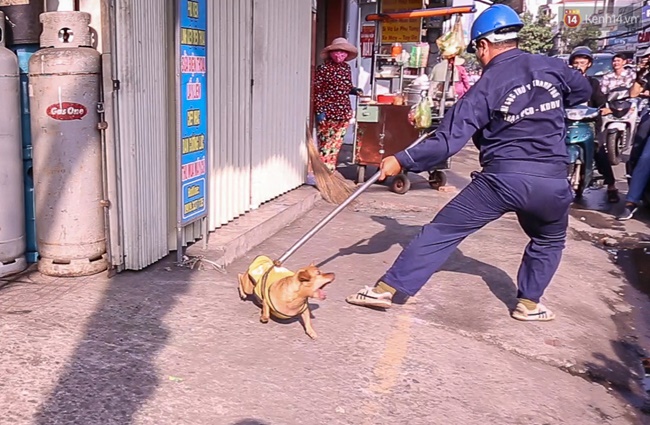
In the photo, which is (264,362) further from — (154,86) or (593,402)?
(154,86)

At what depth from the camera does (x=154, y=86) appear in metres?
4.25

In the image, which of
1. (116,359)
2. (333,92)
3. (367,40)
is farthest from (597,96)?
(116,359)

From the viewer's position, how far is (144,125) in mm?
4188

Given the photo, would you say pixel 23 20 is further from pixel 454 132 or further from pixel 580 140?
pixel 580 140

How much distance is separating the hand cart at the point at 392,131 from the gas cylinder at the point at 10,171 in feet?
16.0

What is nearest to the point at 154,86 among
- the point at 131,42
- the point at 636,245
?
the point at 131,42

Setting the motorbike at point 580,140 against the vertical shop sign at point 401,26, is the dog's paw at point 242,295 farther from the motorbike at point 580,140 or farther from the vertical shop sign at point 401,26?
the vertical shop sign at point 401,26

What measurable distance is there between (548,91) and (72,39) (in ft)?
9.13

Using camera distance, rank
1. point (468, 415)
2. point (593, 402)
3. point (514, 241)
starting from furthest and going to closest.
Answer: point (514, 241) < point (593, 402) < point (468, 415)

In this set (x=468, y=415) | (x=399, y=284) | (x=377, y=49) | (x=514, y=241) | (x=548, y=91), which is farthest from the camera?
(x=377, y=49)

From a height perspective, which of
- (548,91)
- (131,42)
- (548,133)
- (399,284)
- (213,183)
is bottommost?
(399,284)

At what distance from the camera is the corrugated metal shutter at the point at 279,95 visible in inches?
230

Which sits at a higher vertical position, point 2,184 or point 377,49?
point 377,49

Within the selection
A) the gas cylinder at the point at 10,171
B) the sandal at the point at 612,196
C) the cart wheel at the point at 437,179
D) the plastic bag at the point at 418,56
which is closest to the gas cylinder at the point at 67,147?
the gas cylinder at the point at 10,171
